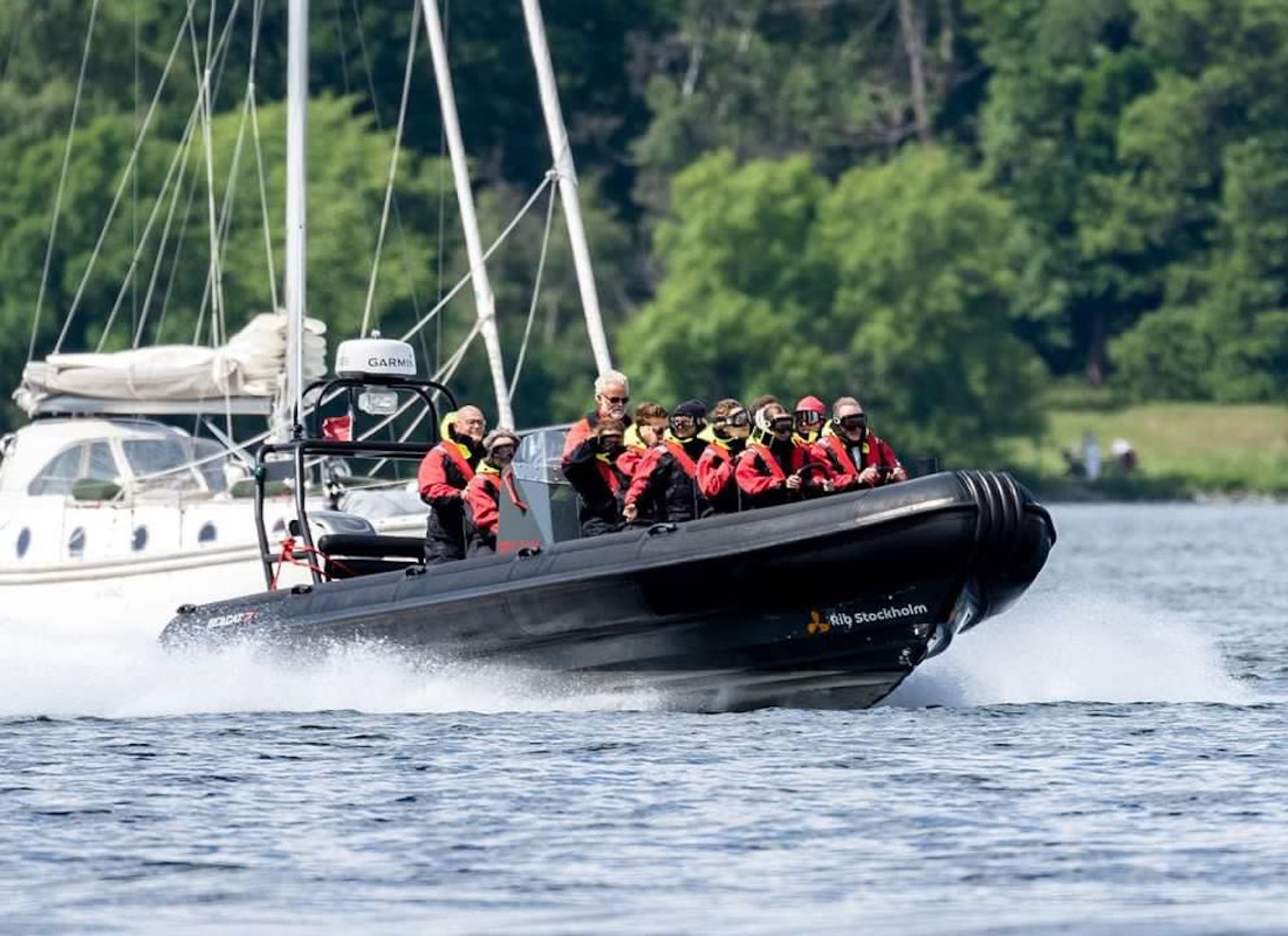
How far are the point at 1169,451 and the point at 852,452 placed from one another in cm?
6034

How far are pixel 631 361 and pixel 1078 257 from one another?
17.0 m

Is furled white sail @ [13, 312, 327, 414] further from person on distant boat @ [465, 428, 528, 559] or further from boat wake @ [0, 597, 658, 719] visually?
person on distant boat @ [465, 428, 528, 559]

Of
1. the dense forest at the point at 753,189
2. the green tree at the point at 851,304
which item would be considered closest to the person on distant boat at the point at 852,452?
the dense forest at the point at 753,189

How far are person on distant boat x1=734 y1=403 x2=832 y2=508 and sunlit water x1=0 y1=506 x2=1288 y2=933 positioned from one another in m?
1.30

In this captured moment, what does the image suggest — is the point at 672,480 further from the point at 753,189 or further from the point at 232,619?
the point at 753,189

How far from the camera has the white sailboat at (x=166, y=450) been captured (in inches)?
1164

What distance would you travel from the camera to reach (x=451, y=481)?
22078 mm

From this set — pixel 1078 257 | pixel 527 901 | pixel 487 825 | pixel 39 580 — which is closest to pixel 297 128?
pixel 39 580

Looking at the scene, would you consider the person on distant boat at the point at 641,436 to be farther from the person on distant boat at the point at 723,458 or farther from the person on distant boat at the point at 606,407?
the person on distant boat at the point at 723,458

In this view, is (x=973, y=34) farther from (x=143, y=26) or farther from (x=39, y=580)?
(x=39, y=580)

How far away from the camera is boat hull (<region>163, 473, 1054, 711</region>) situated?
20.4 m

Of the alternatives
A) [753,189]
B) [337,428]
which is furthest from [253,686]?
[753,189]

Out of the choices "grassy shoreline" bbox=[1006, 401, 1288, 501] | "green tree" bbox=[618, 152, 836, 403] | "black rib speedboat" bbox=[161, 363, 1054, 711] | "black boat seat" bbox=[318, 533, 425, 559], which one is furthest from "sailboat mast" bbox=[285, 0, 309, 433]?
"grassy shoreline" bbox=[1006, 401, 1288, 501]

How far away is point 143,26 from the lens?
8312cm
